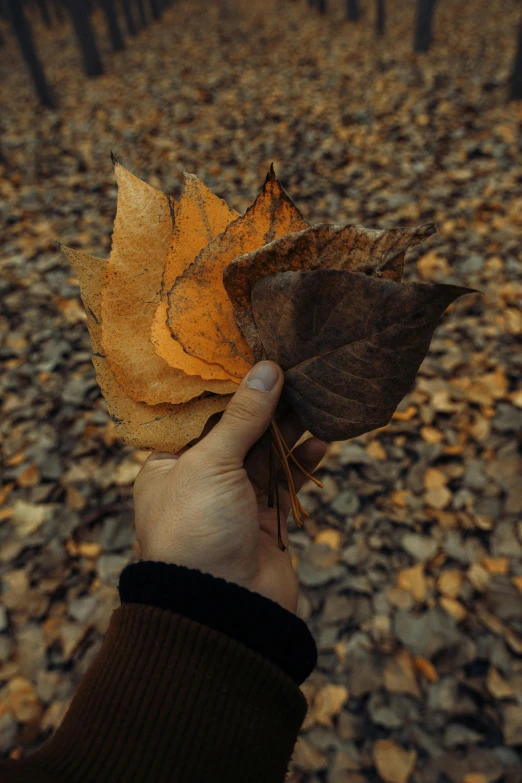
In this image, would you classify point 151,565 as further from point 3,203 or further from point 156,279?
point 3,203

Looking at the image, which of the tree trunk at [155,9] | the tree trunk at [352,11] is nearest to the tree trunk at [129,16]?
the tree trunk at [155,9]

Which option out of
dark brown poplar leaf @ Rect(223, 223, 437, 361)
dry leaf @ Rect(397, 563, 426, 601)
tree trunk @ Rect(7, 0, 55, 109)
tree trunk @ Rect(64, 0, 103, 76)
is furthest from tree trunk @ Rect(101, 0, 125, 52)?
dry leaf @ Rect(397, 563, 426, 601)

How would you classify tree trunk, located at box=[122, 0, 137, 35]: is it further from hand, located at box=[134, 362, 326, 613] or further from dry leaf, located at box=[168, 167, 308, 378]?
hand, located at box=[134, 362, 326, 613]

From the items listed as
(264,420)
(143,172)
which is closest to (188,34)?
(143,172)

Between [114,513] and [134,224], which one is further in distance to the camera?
[114,513]

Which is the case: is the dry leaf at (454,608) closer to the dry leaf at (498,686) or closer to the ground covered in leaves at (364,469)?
the ground covered in leaves at (364,469)

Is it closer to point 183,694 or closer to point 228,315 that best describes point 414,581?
point 183,694
